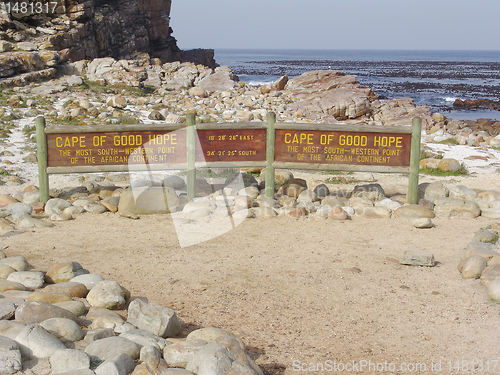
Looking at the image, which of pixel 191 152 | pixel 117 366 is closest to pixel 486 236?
pixel 191 152

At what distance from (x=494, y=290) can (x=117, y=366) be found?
3983 mm

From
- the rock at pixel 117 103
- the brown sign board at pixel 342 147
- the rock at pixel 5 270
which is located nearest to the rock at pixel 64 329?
the rock at pixel 5 270

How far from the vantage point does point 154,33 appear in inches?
1969

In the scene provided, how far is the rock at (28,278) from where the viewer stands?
538 centimetres

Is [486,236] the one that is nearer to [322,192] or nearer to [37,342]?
[322,192]

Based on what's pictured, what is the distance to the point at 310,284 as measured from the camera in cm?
598

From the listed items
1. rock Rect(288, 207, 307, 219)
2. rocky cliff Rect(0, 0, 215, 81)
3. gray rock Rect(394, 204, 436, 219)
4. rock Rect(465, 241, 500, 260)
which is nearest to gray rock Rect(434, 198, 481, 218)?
gray rock Rect(394, 204, 436, 219)

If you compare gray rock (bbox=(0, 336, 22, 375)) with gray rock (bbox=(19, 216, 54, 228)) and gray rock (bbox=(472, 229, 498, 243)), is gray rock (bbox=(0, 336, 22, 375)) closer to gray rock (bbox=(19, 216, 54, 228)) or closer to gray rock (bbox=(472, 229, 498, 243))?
gray rock (bbox=(19, 216, 54, 228))

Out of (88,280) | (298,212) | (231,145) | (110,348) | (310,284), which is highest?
(231,145)

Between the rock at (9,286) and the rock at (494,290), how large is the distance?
15.8 ft

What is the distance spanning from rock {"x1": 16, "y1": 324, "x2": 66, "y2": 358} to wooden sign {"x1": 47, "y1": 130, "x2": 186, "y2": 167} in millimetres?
5615

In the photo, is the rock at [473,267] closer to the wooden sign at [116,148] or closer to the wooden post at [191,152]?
the wooden post at [191,152]

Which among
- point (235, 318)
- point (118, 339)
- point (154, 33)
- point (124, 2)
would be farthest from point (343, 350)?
point (154, 33)

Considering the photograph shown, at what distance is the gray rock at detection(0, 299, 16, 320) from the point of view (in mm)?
4222
